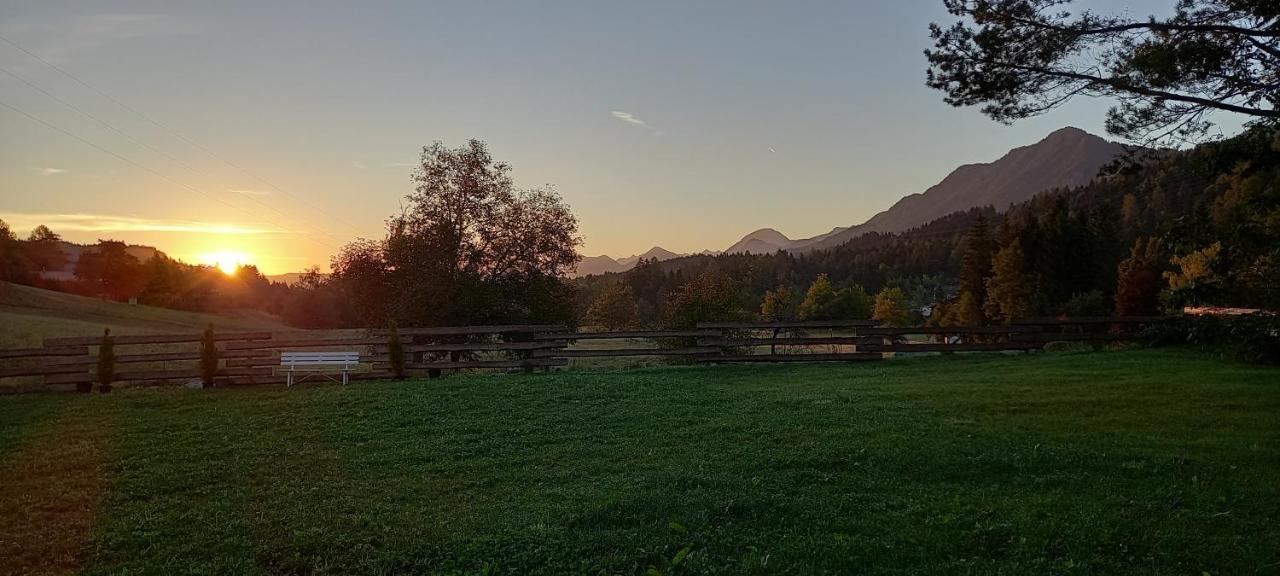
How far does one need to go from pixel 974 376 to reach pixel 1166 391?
386 centimetres

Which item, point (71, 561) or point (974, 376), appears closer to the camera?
point (71, 561)

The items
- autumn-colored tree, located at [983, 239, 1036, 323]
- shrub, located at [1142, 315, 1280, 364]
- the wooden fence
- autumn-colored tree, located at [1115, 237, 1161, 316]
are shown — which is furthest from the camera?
autumn-colored tree, located at [983, 239, 1036, 323]

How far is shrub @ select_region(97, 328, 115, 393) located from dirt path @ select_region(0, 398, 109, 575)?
6.09m

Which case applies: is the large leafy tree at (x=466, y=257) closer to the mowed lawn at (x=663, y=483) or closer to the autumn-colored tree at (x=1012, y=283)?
the mowed lawn at (x=663, y=483)

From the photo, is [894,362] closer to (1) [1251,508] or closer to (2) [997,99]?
(2) [997,99]

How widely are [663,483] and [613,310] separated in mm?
46907

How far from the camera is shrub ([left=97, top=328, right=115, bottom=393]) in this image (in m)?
16.7

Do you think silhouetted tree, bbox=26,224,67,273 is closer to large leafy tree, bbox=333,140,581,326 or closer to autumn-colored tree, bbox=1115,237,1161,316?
Answer: large leafy tree, bbox=333,140,581,326

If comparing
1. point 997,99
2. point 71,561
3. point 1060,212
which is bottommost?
point 71,561

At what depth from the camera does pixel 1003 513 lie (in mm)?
6422

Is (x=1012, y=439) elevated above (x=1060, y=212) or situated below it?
below

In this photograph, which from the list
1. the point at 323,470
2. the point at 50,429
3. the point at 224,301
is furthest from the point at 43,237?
the point at 323,470

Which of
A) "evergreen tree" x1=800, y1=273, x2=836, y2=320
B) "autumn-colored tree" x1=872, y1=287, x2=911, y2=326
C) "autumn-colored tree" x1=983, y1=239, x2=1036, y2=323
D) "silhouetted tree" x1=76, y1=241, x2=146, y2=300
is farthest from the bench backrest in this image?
"autumn-colored tree" x1=872, y1=287, x2=911, y2=326

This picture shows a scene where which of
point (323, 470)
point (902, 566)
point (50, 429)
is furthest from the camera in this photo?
point (50, 429)
